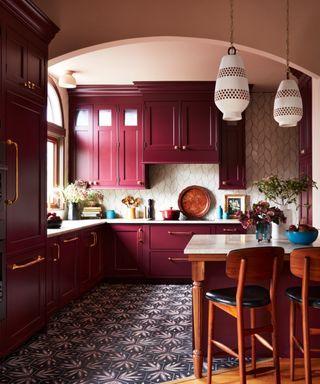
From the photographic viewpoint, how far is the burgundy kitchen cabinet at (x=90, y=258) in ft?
16.4

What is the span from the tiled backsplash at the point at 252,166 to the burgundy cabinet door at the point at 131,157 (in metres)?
0.38

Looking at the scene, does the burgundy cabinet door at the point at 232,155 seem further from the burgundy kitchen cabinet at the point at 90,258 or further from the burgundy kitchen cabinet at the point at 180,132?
the burgundy kitchen cabinet at the point at 90,258

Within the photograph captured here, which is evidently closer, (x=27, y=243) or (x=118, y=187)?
(x=27, y=243)

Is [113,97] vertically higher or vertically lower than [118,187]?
higher

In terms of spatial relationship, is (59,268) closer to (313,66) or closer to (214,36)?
(214,36)

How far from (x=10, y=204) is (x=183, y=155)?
131 inches

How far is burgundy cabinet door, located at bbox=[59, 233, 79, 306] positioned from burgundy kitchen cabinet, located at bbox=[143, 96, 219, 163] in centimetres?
186

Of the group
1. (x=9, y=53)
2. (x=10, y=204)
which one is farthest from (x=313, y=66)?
(x=10, y=204)

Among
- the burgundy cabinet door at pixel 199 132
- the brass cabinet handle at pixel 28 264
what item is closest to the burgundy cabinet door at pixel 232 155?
the burgundy cabinet door at pixel 199 132

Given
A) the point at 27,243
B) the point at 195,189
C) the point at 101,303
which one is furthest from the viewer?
the point at 195,189

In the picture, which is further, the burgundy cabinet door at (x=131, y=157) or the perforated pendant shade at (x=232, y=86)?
the burgundy cabinet door at (x=131, y=157)

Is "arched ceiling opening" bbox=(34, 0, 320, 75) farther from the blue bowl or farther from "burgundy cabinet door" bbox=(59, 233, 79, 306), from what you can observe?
"burgundy cabinet door" bbox=(59, 233, 79, 306)

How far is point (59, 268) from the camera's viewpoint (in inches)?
169

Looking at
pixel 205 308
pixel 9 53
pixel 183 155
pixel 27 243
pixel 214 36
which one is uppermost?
pixel 214 36
